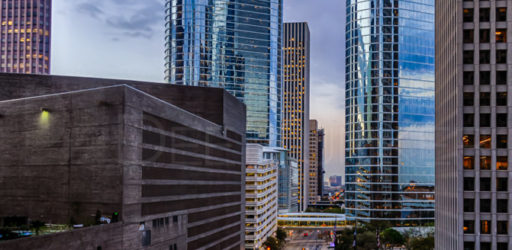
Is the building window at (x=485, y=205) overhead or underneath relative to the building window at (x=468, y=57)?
underneath

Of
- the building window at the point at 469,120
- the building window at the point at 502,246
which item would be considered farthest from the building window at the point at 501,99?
the building window at the point at 502,246

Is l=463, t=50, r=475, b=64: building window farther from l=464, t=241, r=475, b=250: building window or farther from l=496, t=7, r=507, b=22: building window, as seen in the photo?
l=464, t=241, r=475, b=250: building window

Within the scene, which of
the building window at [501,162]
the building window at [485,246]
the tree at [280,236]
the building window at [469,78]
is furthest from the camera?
the tree at [280,236]

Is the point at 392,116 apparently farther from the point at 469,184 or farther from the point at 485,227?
the point at 485,227

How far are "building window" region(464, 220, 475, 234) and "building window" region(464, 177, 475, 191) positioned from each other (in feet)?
16.4

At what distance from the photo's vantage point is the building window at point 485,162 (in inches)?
2963

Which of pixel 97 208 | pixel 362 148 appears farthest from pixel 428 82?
pixel 97 208

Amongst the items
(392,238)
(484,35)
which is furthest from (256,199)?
(484,35)

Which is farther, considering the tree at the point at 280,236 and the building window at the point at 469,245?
the tree at the point at 280,236

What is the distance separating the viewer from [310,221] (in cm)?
18775

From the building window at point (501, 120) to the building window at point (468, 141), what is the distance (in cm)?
425

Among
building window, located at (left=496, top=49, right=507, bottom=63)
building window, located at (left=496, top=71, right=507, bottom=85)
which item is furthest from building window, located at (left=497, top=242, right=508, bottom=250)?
building window, located at (left=496, top=49, right=507, bottom=63)

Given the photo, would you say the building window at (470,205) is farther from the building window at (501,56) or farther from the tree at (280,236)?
the tree at (280,236)

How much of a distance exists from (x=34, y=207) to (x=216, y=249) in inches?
1494
